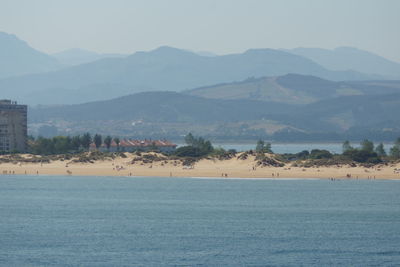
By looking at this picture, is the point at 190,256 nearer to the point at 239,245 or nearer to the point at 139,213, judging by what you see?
the point at 239,245

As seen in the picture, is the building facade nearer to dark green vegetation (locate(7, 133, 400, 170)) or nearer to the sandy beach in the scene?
dark green vegetation (locate(7, 133, 400, 170))

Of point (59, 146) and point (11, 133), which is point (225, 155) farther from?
point (11, 133)

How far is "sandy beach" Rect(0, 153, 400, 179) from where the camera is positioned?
446 ft

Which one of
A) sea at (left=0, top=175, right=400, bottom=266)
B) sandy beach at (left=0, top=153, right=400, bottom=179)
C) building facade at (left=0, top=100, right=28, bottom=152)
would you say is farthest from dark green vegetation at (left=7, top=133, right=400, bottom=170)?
sea at (left=0, top=175, right=400, bottom=266)

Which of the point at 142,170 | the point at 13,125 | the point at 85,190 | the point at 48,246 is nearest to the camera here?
the point at 48,246

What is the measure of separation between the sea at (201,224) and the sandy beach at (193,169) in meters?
11.8

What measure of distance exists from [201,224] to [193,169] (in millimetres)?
68101

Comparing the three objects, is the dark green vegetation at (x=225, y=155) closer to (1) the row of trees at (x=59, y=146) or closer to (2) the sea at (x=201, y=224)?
(1) the row of trees at (x=59, y=146)

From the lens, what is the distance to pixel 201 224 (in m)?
77.8

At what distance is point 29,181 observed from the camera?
5266 inches

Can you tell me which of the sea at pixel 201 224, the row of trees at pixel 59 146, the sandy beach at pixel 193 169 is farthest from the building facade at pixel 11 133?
the sea at pixel 201 224

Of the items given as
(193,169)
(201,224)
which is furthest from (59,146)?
(201,224)

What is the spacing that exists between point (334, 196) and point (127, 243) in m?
44.0

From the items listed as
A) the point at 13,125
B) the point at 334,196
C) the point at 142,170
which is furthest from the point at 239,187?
the point at 13,125
